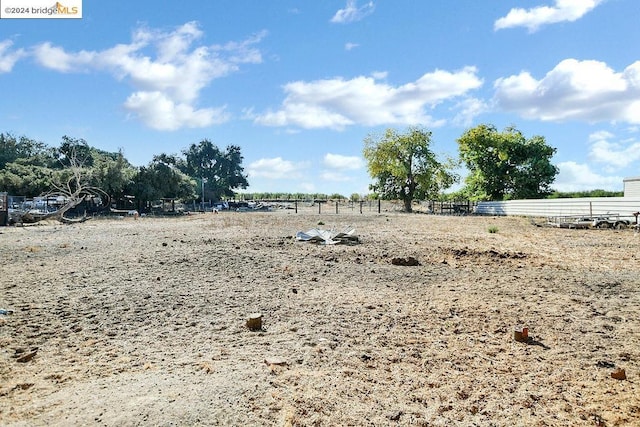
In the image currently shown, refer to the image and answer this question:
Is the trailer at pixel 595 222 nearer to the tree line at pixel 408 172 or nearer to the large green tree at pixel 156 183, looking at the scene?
the tree line at pixel 408 172

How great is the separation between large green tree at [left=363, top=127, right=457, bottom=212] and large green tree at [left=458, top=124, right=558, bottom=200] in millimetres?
3223

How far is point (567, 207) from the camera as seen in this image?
1181 inches

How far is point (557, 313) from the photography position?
5910 mm

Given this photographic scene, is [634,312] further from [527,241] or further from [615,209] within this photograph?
[615,209]

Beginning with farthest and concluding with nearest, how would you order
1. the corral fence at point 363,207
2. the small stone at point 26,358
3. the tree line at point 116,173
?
1. the corral fence at point 363,207
2. the tree line at point 116,173
3. the small stone at point 26,358

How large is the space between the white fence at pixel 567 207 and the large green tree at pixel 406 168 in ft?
21.0

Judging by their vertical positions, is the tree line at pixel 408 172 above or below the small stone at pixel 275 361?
above

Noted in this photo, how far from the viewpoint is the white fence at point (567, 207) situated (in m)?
23.5

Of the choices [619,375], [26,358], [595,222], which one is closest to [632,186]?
[595,222]

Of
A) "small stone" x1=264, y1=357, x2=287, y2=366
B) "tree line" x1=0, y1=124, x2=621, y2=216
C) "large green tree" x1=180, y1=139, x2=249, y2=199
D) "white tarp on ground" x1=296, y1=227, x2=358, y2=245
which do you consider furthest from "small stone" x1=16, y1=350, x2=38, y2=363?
"large green tree" x1=180, y1=139, x2=249, y2=199

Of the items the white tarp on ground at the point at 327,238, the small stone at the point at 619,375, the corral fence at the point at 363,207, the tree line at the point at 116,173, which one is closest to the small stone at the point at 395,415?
the small stone at the point at 619,375

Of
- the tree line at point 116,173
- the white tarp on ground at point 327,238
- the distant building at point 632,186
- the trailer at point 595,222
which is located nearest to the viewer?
the white tarp on ground at point 327,238

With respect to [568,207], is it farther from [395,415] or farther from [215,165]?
[215,165]

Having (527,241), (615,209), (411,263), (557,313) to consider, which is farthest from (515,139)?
(557,313)
